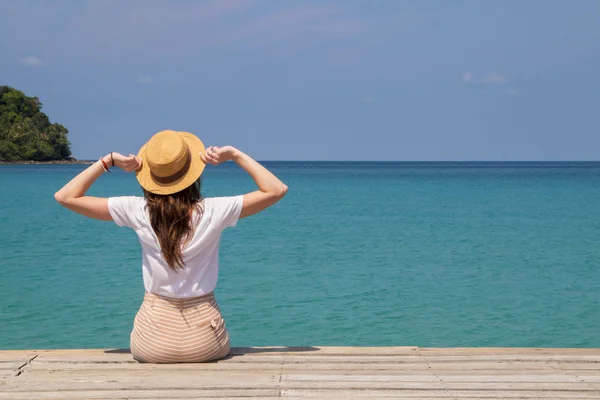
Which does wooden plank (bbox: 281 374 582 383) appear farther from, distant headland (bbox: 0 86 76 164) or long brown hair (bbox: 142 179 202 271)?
distant headland (bbox: 0 86 76 164)

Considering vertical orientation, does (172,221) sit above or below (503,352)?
above

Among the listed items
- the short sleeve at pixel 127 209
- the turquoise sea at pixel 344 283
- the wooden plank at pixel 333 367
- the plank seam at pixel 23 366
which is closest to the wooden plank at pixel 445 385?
the wooden plank at pixel 333 367

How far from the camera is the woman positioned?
4.25 metres

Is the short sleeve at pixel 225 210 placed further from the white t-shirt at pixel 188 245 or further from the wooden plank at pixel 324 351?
the wooden plank at pixel 324 351

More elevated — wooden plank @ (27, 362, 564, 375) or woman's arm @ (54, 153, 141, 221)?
woman's arm @ (54, 153, 141, 221)

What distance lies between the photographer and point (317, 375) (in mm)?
4254

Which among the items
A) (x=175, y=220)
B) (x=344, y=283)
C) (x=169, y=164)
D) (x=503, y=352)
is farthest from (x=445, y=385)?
(x=344, y=283)

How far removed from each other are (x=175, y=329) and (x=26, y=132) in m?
119

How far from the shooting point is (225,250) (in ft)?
60.2

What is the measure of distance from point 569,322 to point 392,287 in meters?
3.36

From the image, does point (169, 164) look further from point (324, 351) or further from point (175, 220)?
point (324, 351)

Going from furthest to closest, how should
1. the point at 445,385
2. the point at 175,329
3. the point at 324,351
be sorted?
the point at 324,351
the point at 175,329
the point at 445,385

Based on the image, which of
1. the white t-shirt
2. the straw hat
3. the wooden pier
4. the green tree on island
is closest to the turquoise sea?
the wooden pier

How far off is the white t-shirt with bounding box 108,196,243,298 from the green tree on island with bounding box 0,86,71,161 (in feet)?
380
